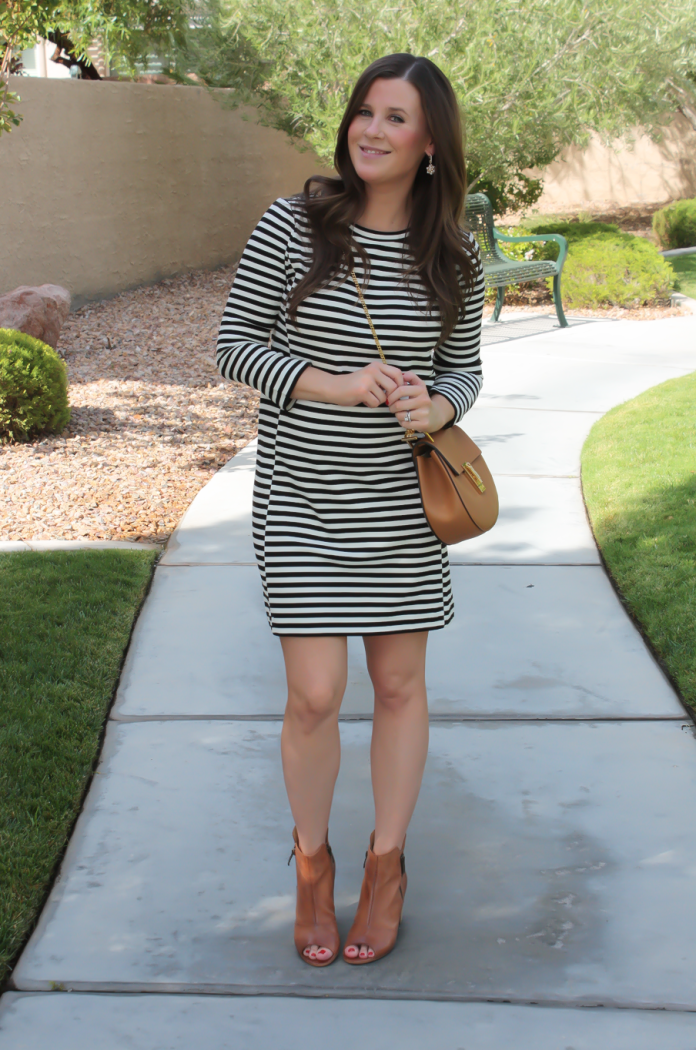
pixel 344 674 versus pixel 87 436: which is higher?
pixel 344 674

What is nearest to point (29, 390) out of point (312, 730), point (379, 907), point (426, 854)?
point (426, 854)

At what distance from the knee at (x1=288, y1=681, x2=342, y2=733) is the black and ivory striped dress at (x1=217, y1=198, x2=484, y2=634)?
0.12m

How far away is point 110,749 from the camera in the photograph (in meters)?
3.00

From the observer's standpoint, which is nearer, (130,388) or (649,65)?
(130,388)

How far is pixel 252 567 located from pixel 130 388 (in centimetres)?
375

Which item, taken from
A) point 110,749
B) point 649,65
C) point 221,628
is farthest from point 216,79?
point 110,749

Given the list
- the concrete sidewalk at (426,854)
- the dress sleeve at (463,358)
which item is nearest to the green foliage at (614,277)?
the concrete sidewalk at (426,854)

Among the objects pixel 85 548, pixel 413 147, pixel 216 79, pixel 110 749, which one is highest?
pixel 413 147

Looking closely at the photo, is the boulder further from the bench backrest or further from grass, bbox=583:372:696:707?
grass, bbox=583:372:696:707

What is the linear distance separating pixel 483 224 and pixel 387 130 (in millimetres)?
8861

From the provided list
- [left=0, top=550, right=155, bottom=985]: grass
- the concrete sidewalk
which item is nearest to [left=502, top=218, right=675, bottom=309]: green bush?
the concrete sidewalk

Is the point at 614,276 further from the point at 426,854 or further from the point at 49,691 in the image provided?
the point at 426,854

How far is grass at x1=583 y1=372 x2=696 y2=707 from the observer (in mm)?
3727

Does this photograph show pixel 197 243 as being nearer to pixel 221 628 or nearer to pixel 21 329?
pixel 21 329
